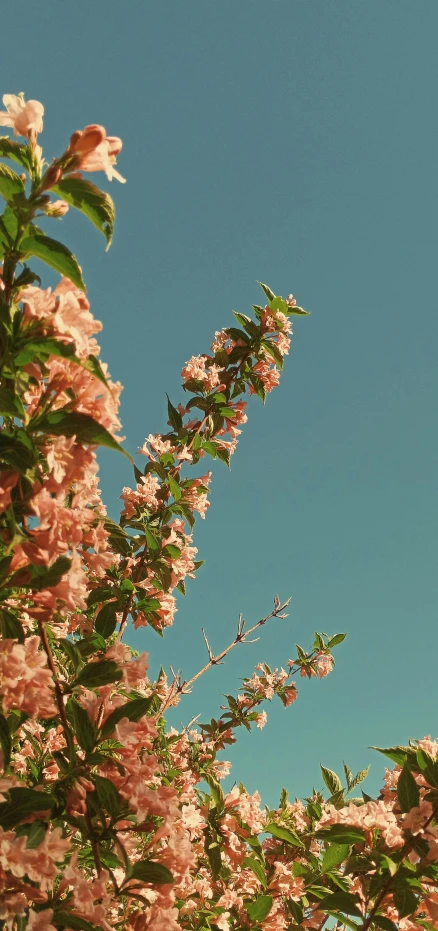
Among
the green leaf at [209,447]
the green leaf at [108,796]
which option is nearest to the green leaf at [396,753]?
the green leaf at [108,796]

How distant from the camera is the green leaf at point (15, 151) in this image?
1.69 m

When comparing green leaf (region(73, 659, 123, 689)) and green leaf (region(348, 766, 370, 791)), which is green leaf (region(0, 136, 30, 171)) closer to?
green leaf (region(73, 659, 123, 689))

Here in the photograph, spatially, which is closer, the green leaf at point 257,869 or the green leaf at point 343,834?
the green leaf at point 343,834

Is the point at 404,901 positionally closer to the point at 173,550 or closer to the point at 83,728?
the point at 83,728

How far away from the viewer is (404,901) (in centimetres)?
216

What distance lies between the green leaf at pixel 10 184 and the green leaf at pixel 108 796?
1717mm

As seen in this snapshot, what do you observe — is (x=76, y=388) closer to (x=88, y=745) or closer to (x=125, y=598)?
(x=88, y=745)

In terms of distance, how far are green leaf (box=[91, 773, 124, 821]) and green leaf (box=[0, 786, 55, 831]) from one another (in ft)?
0.46

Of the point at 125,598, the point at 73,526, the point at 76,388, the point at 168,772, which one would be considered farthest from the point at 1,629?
the point at 168,772

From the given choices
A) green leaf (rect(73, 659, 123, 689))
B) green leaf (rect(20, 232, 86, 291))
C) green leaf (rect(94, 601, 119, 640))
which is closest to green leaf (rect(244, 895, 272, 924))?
green leaf (rect(94, 601, 119, 640))

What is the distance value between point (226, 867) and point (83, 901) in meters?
1.76

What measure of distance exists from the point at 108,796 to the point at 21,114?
2.02 m

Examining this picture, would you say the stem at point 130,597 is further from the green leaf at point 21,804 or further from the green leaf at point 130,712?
the green leaf at point 21,804

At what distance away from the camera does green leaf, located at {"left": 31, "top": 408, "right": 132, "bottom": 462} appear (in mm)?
1644
